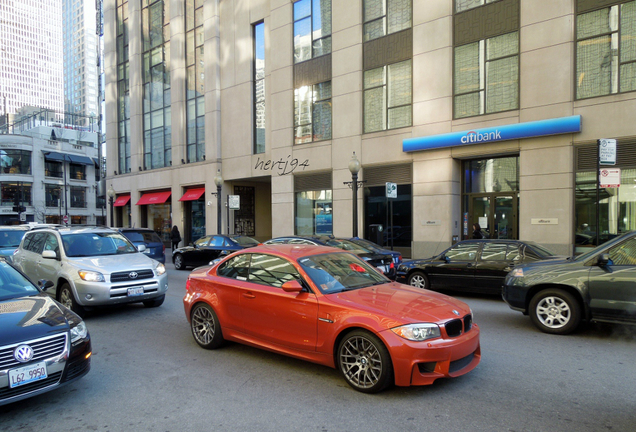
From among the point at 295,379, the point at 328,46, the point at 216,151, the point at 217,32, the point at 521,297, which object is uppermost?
the point at 217,32

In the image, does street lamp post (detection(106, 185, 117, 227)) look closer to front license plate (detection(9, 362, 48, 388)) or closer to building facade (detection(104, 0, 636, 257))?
building facade (detection(104, 0, 636, 257))

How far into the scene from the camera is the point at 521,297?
23.5 feet

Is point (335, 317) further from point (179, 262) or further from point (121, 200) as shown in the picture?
point (121, 200)

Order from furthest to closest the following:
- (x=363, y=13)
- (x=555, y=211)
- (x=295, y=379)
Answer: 1. (x=363, y=13)
2. (x=555, y=211)
3. (x=295, y=379)

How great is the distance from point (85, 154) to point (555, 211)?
69606mm

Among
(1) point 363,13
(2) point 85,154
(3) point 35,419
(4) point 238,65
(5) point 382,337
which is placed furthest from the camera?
(2) point 85,154

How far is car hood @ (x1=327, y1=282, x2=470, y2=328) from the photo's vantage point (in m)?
4.38

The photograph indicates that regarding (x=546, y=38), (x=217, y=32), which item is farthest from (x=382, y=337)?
(x=217, y=32)

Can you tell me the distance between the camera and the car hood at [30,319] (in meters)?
3.99

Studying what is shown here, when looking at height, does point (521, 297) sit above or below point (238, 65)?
below

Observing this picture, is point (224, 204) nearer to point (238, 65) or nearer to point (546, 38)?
point (238, 65)

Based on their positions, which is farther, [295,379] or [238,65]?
[238,65]

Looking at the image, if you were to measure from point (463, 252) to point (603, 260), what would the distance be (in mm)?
3902

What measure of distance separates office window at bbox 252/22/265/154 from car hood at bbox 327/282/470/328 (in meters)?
21.1
